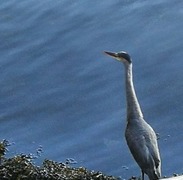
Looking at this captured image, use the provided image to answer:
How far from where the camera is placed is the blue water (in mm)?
8711

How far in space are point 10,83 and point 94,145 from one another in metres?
2.17

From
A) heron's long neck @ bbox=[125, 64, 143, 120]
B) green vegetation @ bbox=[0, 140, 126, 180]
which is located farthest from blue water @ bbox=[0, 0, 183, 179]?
heron's long neck @ bbox=[125, 64, 143, 120]

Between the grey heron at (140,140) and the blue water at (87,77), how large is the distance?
4.10 feet

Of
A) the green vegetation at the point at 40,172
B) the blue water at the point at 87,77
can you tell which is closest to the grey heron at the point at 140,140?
the green vegetation at the point at 40,172

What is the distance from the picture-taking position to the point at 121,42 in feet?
35.3

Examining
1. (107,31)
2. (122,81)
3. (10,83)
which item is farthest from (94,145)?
(107,31)

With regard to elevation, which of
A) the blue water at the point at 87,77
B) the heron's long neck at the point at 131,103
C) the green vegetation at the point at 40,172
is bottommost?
the green vegetation at the point at 40,172

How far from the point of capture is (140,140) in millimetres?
6680

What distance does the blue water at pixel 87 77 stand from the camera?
28.6 feet

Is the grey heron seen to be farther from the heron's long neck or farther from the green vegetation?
the green vegetation

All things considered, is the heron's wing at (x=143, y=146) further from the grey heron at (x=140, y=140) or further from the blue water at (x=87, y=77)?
the blue water at (x=87, y=77)

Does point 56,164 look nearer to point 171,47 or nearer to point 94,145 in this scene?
point 94,145

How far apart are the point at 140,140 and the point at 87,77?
3379 millimetres

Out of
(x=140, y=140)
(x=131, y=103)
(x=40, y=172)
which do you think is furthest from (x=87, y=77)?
(x=140, y=140)
